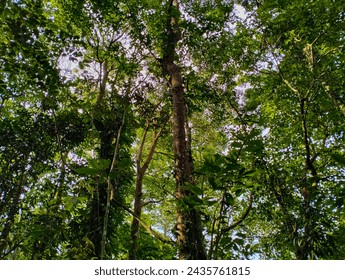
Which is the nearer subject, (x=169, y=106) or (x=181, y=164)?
(x=181, y=164)

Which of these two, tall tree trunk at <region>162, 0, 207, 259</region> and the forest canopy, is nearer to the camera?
tall tree trunk at <region>162, 0, 207, 259</region>

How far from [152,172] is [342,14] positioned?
1207cm

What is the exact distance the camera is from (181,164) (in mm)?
5504

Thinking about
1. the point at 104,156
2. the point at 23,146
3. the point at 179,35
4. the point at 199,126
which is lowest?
the point at 104,156

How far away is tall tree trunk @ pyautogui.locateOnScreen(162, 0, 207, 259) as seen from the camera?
13.6 feet

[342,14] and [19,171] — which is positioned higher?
[342,14]

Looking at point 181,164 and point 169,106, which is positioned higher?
point 169,106

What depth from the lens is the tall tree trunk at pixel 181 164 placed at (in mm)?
4134

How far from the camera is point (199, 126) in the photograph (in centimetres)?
1591
